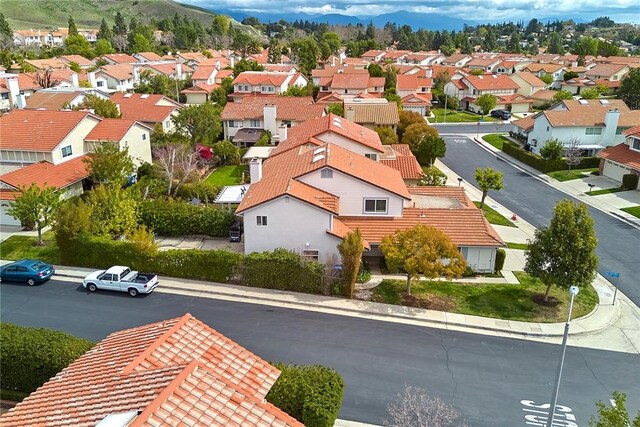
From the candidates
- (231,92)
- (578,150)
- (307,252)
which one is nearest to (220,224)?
(307,252)

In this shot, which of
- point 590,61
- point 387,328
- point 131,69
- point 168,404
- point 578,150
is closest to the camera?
point 168,404

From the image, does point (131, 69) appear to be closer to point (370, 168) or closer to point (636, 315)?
point (370, 168)

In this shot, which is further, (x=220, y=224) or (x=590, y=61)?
(x=590, y=61)

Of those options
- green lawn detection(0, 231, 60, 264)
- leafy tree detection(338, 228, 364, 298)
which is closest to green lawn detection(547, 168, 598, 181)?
leafy tree detection(338, 228, 364, 298)

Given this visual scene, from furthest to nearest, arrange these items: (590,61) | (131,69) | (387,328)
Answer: (590,61), (131,69), (387,328)

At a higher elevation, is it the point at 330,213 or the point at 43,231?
the point at 330,213

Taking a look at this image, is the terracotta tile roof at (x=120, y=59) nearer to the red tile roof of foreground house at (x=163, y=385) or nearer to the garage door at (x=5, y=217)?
the garage door at (x=5, y=217)
